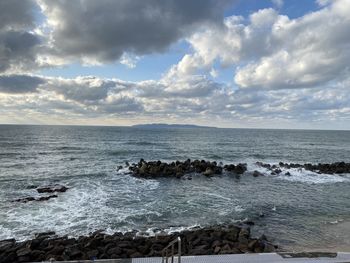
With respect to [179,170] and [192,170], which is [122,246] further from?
[192,170]

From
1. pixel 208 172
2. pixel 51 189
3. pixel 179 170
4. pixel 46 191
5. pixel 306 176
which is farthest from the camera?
pixel 306 176

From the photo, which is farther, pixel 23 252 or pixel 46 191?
pixel 46 191

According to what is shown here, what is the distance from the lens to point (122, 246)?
11656 millimetres

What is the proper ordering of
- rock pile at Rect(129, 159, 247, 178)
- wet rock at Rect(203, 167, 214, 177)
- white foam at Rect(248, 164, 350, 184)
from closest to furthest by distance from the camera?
white foam at Rect(248, 164, 350, 184), rock pile at Rect(129, 159, 247, 178), wet rock at Rect(203, 167, 214, 177)

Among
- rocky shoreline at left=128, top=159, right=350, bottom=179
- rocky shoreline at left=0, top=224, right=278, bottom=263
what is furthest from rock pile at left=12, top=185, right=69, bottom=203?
rocky shoreline at left=128, top=159, right=350, bottom=179

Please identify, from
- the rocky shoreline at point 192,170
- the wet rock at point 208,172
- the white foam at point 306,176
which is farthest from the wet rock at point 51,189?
the white foam at point 306,176

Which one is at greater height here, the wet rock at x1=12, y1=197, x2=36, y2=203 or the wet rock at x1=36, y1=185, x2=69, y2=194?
the wet rock at x1=36, y1=185, x2=69, y2=194

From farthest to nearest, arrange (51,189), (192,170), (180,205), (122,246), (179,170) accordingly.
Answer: (192,170) → (179,170) → (51,189) → (180,205) → (122,246)

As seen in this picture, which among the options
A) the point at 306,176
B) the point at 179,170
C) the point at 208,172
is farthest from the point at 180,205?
the point at 306,176

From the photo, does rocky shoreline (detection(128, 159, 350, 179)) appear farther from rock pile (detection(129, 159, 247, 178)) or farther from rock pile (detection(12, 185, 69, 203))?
rock pile (detection(12, 185, 69, 203))

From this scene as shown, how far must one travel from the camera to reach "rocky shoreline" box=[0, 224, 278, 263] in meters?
10.8

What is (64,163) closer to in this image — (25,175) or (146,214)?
(25,175)

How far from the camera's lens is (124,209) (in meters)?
18.1

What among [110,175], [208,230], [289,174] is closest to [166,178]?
[110,175]
